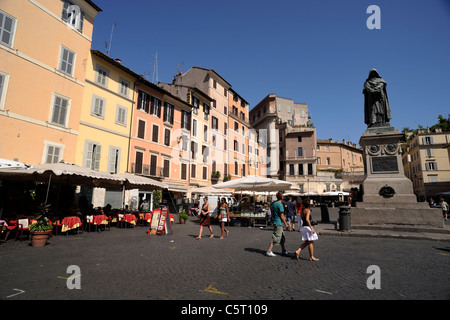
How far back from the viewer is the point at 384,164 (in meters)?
10.5

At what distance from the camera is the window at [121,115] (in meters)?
21.8

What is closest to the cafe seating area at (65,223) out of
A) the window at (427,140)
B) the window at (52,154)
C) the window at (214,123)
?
the window at (52,154)

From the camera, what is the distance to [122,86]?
890 inches

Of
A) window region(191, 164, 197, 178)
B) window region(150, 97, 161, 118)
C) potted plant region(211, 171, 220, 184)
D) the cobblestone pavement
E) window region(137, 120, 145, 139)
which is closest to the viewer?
the cobblestone pavement

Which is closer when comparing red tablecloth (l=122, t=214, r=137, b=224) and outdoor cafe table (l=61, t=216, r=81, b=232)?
outdoor cafe table (l=61, t=216, r=81, b=232)

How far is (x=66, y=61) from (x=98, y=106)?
397 cm

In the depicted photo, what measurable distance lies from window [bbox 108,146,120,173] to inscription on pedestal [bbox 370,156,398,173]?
19251mm

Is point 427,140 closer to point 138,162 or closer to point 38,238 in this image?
point 138,162

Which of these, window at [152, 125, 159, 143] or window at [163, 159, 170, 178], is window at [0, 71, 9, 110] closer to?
window at [152, 125, 159, 143]

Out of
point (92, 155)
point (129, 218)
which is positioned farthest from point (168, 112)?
point (129, 218)

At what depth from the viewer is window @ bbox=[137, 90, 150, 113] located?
24.3 meters

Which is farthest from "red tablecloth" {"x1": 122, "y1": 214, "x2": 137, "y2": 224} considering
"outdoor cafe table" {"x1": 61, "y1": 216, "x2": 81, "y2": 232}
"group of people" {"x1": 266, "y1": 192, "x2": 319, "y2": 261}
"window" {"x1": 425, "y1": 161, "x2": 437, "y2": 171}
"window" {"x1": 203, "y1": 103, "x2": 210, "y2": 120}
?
"window" {"x1": 425, "y1": 161, "x2": 437, "y2": 171}

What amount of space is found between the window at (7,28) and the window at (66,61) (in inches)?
114
